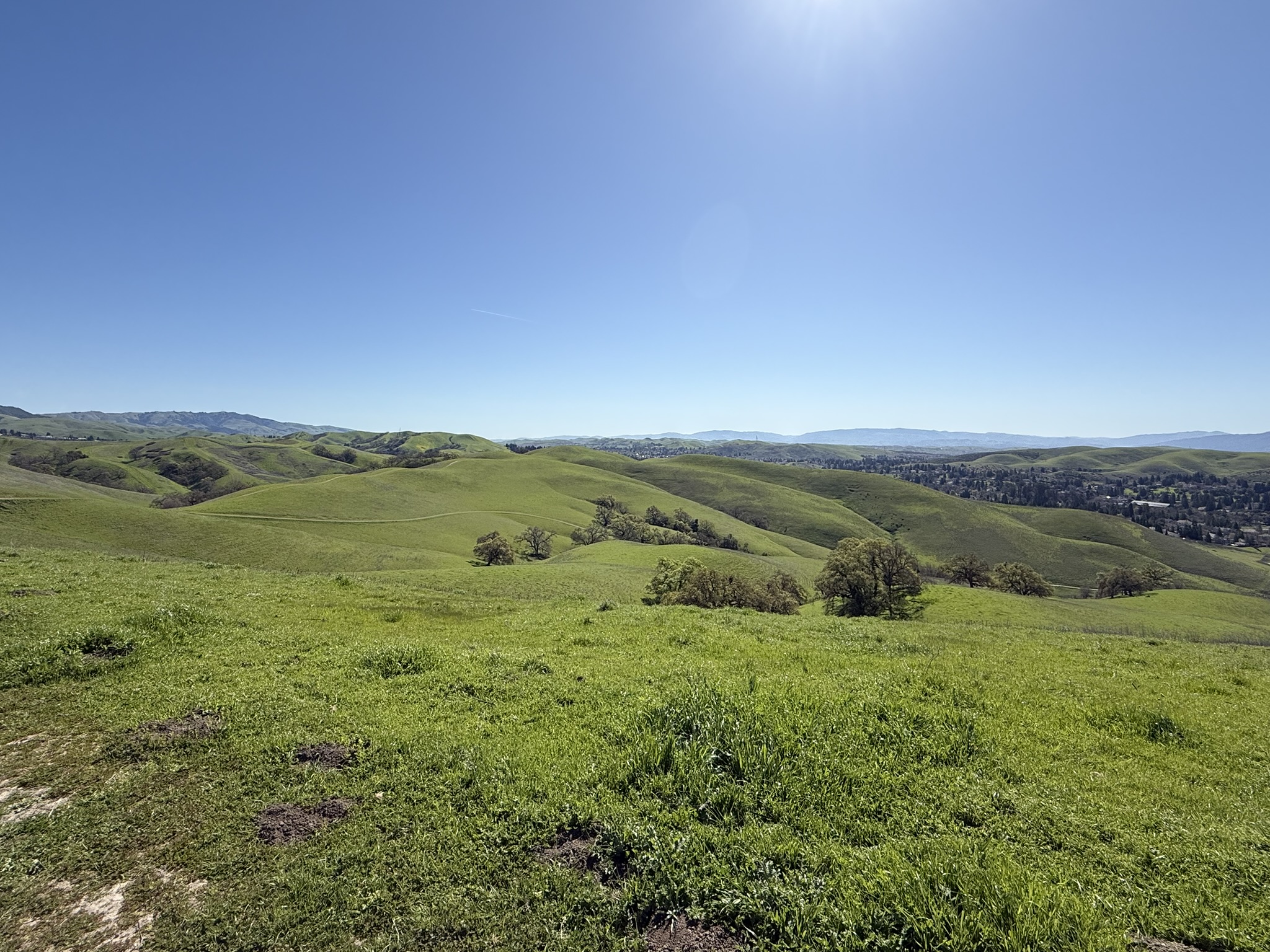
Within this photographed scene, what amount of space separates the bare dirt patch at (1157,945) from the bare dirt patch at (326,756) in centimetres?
1079

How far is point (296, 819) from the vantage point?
727 cm

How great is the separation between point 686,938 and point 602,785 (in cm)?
273

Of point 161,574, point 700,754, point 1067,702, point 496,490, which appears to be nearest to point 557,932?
point 700,754

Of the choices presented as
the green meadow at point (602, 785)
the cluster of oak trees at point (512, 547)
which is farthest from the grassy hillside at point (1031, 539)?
the green meadow at point (602, 785)

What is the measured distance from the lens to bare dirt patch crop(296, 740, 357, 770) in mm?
8586

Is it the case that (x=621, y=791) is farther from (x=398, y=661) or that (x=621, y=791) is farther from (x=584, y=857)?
(x=398, y=661)

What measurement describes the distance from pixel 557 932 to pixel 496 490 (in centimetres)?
15250

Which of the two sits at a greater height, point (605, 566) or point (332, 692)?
point (332, 692)

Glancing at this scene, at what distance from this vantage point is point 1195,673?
1509 cm

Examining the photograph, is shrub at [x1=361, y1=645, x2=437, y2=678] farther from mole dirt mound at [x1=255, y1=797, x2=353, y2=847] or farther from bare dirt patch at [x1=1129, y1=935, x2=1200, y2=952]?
bare dirt patch at [x1=1129, y1=935, x2=1200, y2=952]

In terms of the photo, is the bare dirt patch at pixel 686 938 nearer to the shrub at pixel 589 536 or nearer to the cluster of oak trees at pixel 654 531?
the cluster of oak trees at pixel 654 531

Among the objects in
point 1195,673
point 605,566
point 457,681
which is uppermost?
point 457,681

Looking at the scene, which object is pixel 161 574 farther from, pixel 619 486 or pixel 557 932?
pixel 619 486

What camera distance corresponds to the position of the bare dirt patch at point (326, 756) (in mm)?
8586
